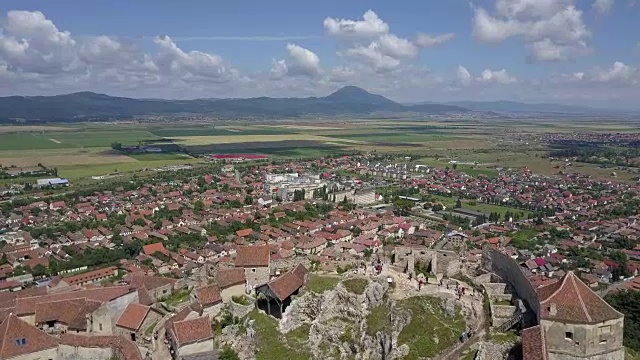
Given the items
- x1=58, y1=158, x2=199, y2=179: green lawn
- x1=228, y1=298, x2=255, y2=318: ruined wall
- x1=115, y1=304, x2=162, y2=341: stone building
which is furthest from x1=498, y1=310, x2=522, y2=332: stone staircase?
x1=58, y1=158, x2=199, y2=179: green lawn

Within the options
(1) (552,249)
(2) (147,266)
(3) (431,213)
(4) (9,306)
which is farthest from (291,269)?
(3) (431,213)

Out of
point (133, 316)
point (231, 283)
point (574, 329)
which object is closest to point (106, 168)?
point (231, 283)

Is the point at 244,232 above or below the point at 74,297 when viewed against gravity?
below

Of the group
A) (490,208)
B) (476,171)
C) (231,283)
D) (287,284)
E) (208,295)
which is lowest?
(490,208)

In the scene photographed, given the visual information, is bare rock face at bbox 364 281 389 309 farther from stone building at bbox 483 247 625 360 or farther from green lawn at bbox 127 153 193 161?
green lawn at bbox 127 153 193 161

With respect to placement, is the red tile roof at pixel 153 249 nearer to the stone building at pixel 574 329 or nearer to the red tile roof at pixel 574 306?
the red tile roof at pixel 574 306

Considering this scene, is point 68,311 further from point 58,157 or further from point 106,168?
point 58,157
